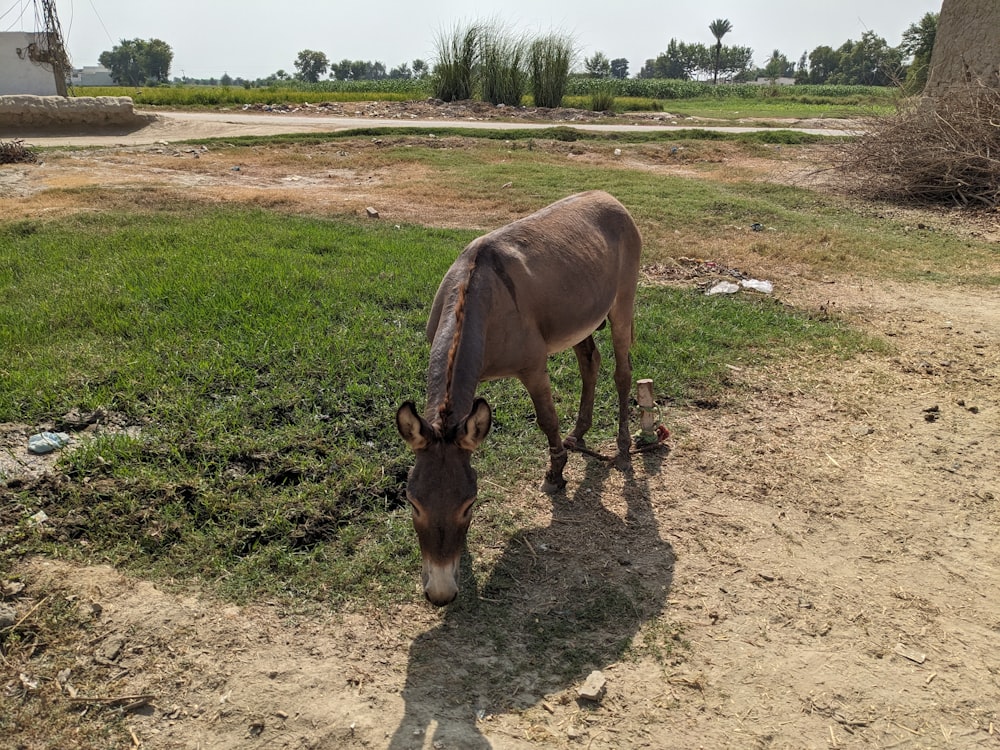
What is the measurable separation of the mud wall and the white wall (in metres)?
5.94

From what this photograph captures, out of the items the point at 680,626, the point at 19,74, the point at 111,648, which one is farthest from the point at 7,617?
the point at 19,74

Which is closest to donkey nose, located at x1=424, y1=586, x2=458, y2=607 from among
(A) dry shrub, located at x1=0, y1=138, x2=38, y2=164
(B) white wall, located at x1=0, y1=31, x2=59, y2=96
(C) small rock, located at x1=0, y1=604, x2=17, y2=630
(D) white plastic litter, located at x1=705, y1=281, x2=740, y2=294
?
(C) small rock, located at x1=0, y1=604, x2=17, y2=630

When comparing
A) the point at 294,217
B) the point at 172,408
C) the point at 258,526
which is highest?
the point at 294,217

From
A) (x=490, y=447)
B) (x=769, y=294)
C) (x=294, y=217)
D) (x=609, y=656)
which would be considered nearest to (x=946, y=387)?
(x=769, y=294)

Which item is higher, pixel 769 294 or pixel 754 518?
pixel 769 294

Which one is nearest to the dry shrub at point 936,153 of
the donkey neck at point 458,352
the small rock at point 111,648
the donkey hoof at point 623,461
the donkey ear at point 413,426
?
the donkey hoof at point 623,461

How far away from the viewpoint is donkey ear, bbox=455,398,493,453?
3535 mm

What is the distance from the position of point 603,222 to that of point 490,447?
2.16 meters

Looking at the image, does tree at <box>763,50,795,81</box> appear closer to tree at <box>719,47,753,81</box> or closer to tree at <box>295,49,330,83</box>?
tree at <box>719,47,753,81</box>

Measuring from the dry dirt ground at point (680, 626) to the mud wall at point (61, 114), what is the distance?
2390 cm

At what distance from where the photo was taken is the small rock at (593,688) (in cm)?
355

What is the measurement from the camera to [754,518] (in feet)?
16.9

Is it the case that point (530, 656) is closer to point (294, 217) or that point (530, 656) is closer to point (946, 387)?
point (946, 387)

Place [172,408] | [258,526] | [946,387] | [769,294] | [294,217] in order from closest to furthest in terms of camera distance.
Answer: [258,526]
[172,408]
[946,387]
[769,294]
[294,217]
